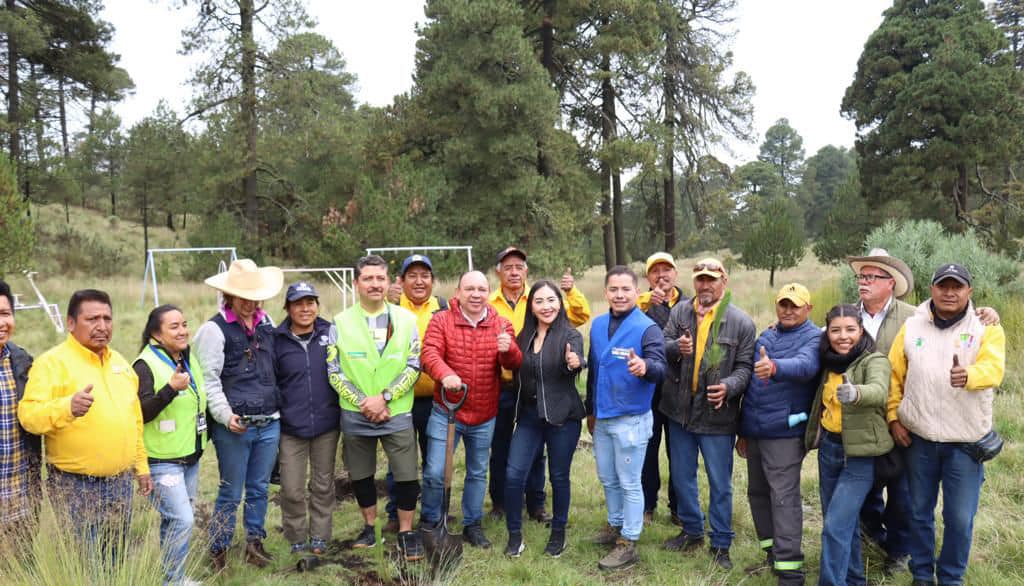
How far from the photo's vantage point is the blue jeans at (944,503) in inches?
135

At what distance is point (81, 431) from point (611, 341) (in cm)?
315

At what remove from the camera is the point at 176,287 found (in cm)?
1816

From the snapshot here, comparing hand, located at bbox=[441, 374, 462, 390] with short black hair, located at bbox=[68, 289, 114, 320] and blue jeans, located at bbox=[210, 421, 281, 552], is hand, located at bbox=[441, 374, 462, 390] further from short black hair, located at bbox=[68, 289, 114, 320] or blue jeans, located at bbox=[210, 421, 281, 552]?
short black hair, located at bbox=[68, 289, 114, 320]

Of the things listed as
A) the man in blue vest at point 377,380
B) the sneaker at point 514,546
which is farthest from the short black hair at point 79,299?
the sneaker at point 514,546

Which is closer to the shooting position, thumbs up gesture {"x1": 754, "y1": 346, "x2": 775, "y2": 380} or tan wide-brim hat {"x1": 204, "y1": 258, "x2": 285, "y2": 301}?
thumbs up gesture {"x1": 754, "y1": 346, "x2": 775, "y2": 380}

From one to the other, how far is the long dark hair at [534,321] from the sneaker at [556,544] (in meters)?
1.36

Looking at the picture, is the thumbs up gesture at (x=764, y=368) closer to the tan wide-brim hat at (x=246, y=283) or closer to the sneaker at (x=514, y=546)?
the sneaker at (x=514, y=546)

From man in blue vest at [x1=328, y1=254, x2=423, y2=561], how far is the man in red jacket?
0.13 meters

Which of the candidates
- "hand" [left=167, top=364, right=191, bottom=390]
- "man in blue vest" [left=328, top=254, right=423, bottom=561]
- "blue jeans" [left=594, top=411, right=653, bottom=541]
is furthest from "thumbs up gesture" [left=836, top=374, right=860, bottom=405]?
"hand" [left=167, top=364, right=191, bottom=390]

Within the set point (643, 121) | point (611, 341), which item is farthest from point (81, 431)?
point (643, 121)

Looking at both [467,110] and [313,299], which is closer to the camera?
[313,299]

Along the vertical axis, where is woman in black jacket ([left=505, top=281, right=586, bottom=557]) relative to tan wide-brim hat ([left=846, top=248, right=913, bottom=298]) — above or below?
below

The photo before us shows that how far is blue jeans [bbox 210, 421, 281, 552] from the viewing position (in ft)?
13.1

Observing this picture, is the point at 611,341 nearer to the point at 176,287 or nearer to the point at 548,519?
the point at 548,519
